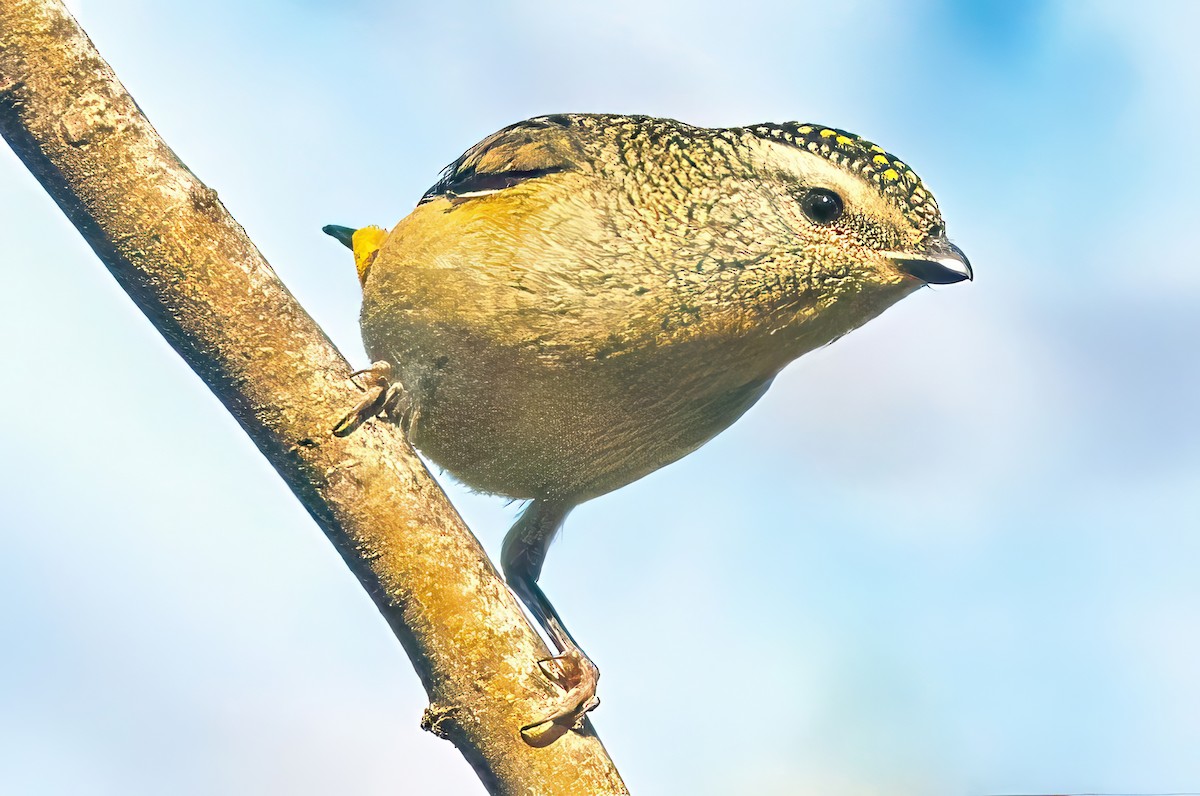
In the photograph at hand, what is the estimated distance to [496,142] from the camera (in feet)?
12.0

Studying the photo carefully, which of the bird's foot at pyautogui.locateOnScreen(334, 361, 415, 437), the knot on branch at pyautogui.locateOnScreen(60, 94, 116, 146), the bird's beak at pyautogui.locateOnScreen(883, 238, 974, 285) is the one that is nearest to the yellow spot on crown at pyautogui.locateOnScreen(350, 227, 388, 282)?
the bird's foot at pyautogui.locateOnScreen(334, 361, 415, 437)

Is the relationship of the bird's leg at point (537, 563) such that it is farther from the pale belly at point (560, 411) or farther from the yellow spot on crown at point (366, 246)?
the yellow spot on crown at point (366, 246)

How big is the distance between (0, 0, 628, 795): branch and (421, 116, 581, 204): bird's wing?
923 mm

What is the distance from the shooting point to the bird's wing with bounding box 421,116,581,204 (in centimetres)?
344

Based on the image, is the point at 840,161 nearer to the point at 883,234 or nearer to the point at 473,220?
the point at 883,234

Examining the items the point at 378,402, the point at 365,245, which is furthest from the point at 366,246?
the point at 378,402

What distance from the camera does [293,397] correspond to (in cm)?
275

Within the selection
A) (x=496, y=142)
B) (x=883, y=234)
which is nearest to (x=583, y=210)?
(x=496, y=142)

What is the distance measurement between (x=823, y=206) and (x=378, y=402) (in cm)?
143

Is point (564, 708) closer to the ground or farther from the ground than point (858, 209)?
closer to the ground

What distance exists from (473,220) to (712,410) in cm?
95

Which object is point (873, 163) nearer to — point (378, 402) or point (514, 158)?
point (514, 158)

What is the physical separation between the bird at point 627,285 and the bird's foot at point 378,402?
11 millimetres

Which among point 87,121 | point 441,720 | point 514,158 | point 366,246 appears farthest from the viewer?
point 366,246
